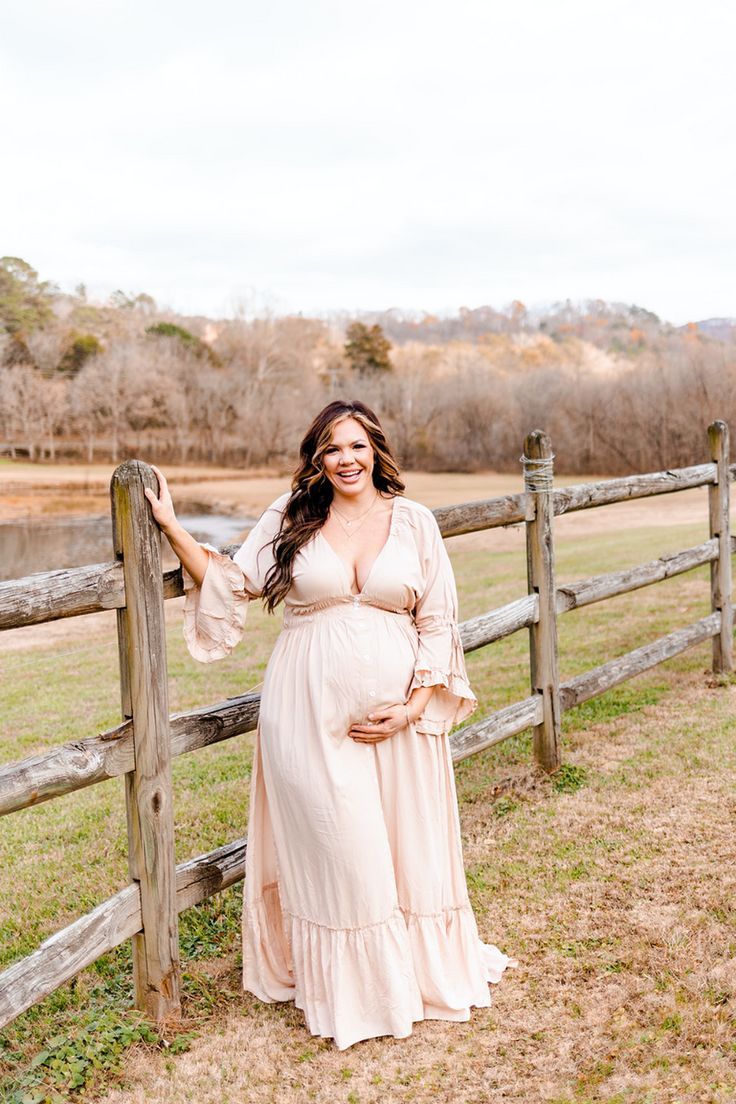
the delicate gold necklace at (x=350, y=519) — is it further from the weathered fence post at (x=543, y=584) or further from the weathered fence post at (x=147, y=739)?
the weathered fence post at (x=543, y=584)

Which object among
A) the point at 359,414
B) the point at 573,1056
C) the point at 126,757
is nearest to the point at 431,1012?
the point at 573,1056

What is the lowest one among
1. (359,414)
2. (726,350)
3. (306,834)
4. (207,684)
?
(207,684)

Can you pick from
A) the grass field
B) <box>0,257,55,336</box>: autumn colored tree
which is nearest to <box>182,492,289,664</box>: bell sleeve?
the grass field

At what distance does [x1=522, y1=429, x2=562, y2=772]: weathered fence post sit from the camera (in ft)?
16.1

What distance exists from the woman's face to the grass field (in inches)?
66.9

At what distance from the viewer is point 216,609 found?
10.1 ft

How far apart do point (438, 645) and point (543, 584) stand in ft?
6.54

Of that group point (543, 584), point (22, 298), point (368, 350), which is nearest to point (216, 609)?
point (543, 584)

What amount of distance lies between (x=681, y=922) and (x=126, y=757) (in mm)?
2084

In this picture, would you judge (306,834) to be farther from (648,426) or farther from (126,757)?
(648,426)

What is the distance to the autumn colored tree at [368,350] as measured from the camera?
83125 millimetres

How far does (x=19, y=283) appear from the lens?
89812 mm

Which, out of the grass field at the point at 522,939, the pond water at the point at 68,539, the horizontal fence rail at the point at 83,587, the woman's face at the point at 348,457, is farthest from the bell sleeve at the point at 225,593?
the pond water at the point at 68,539

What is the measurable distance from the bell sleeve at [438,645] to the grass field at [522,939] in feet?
3.11
